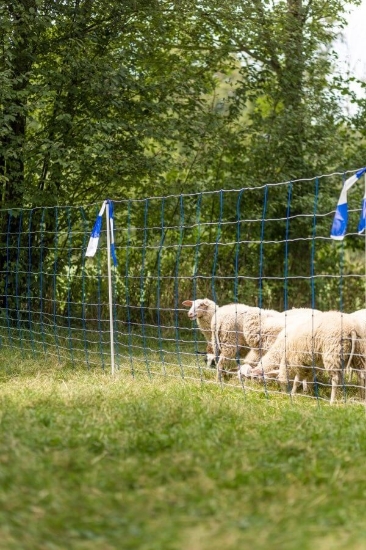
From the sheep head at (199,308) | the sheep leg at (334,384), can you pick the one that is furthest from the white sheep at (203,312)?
the sheep leg at (334,384)

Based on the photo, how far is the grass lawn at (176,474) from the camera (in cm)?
360

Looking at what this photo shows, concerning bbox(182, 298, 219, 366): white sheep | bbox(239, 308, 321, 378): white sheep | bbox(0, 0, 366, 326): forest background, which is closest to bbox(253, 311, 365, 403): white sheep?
bbox(239, 308, 321, 378): white sheep

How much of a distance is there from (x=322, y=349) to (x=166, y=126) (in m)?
7.46

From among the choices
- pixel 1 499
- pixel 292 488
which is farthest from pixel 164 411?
pixel 1 499

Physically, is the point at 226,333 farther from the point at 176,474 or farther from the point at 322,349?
the point at 176,474

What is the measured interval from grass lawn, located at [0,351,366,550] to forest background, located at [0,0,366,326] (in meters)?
6.69

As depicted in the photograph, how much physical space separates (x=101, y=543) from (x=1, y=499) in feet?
1.94

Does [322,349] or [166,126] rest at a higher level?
[166,126]

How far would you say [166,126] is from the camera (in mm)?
14273

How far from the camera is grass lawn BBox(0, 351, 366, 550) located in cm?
360

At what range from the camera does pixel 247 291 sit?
14891 mm

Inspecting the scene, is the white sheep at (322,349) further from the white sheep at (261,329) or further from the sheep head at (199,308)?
the sheep head at (199,308)

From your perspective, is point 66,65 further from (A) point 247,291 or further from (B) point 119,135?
(A) point 247,291

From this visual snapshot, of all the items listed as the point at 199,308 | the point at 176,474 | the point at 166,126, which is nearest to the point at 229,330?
the point at 199,308
